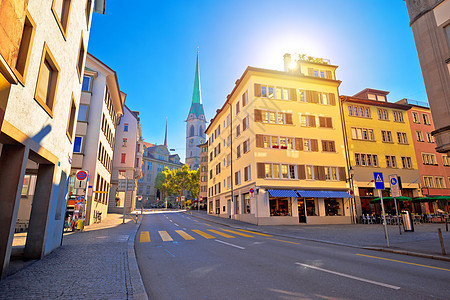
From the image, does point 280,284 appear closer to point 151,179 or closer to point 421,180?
point 421,180

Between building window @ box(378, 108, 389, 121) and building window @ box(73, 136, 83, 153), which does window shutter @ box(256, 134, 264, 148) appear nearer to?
building window @ box(73, 136, 83, 153)

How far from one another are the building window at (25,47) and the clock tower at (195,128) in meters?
120

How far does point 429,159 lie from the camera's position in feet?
114

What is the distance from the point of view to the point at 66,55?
9062 mm

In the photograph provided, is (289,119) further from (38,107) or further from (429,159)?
(38,107)

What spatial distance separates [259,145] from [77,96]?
18.2 m

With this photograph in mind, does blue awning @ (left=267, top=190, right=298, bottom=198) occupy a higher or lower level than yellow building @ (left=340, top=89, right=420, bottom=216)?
lower

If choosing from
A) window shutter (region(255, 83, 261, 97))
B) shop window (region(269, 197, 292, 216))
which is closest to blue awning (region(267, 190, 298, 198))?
shop window (region(269, 197, 292, 216))

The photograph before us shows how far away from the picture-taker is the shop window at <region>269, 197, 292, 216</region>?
1014 inches

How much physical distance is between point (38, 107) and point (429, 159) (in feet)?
141

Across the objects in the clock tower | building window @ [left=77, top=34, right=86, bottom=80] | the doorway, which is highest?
the clock tower

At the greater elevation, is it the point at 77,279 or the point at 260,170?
the point at 260,170

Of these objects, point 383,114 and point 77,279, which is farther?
point 383,114

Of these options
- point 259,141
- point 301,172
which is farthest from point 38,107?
point 301,172
